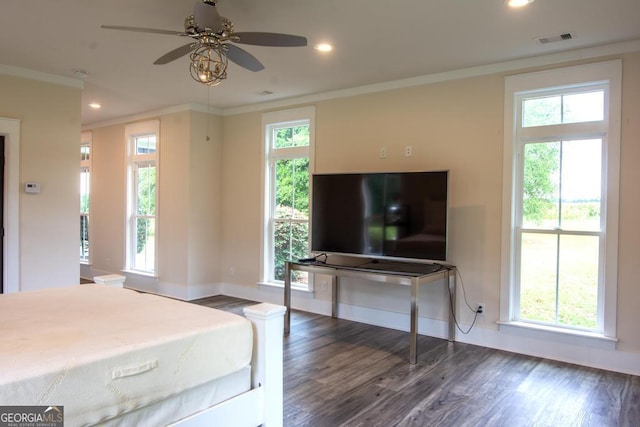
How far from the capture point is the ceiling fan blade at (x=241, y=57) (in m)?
2.70

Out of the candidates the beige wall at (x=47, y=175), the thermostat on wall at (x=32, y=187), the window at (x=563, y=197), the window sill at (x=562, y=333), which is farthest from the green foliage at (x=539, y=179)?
the thermostat on wall at (x=32, y=187)

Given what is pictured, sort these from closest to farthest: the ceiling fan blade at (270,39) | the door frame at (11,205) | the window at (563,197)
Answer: the ceiling fan blade at (270,39) → the window at (563,197) → the door frame at (11,205)

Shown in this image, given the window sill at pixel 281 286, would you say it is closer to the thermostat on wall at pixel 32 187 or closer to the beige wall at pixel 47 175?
the beige wall at pixel 47 175

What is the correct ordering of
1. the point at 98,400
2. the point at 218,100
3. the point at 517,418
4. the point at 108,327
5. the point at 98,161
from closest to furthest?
the point at 98,400, the point at 108,327, the point at 517,418, the point at 218,100, the point at 98,161

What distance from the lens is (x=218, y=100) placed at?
557 centimetres

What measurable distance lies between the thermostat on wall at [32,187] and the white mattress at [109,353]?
8.94 ft

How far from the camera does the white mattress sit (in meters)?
1.28

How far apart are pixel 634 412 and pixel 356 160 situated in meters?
A: 3.24

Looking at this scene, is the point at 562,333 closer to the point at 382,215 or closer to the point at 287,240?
the point at 382,215

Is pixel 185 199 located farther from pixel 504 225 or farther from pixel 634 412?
pixel 634 412

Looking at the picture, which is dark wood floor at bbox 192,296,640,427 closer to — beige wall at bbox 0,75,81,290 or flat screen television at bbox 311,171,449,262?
flat screen television at bbox 311,171,449,262

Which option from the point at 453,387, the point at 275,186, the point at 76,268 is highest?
the point at 275,186

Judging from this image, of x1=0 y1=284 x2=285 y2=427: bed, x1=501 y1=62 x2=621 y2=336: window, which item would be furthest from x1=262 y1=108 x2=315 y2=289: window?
x1=0 y1=284 x2=285 y2=427: bed

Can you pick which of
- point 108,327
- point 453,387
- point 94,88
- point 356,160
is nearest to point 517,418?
point 453,387
